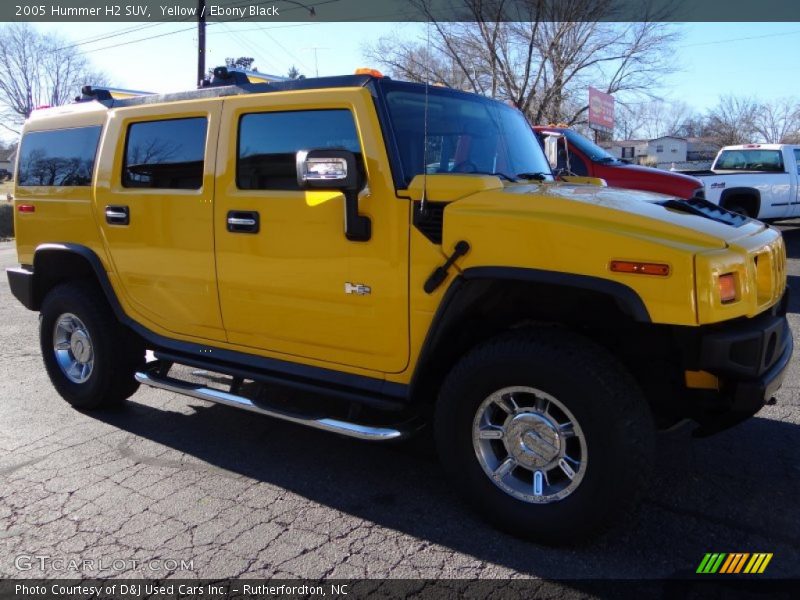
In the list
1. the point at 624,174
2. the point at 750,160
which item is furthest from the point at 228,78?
the point at 750,160

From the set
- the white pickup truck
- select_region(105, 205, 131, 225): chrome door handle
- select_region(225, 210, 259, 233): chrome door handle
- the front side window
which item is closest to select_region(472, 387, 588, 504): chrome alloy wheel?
select_region(225, 210, 259, 233): chrome door handle

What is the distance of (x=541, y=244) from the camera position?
276 centimetres

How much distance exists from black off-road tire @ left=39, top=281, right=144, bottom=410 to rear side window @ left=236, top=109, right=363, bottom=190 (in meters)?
1.57

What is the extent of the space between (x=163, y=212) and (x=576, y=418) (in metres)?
2.69

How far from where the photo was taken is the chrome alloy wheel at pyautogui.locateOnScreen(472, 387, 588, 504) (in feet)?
9.32

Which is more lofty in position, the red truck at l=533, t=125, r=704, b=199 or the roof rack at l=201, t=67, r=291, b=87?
the roof rack at l=201, t=67, r=291, b=87

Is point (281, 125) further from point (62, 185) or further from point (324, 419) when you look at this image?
point (62, 185)

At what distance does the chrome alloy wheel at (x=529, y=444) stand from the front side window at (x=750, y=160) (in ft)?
40.7

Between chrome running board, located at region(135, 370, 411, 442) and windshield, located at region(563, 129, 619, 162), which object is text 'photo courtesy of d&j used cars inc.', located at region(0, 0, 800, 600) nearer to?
chrome running board, located at region(135, 370, 411, 442)

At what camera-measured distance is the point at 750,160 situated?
43.9ft

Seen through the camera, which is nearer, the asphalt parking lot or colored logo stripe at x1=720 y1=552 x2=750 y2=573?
colored logo stripe at x1=720 y1=552 x2=750 y2=573

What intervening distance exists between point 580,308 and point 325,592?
160 cm

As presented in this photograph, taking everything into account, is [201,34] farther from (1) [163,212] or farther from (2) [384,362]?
(2) [384,362]

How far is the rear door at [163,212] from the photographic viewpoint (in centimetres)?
385
